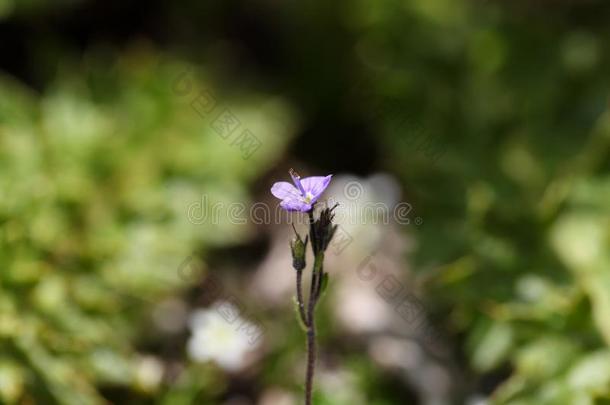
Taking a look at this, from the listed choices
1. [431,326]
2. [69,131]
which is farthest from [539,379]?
[69,131]

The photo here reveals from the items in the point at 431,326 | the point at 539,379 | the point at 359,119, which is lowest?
the point at 539,379

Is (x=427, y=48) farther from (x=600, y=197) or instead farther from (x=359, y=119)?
(x=600, y=197)

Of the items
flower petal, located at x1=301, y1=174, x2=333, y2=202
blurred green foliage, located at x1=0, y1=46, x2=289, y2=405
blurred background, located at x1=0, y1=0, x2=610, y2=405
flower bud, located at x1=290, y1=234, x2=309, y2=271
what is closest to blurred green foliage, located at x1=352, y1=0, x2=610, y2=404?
blurred background, located at x1=0, y1=0, x2=610, y2=405

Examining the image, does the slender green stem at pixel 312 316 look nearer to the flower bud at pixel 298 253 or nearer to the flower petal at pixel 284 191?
the flower bud at pixel 298 253

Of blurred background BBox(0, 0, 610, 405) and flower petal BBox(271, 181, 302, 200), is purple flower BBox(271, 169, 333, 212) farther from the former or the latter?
→ blurred background BBox(0, 0, 610, 405)

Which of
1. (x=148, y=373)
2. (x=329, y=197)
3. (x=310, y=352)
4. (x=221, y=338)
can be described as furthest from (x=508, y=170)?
(x=148, y=373)

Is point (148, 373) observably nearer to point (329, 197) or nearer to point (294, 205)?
point (329, 197)
